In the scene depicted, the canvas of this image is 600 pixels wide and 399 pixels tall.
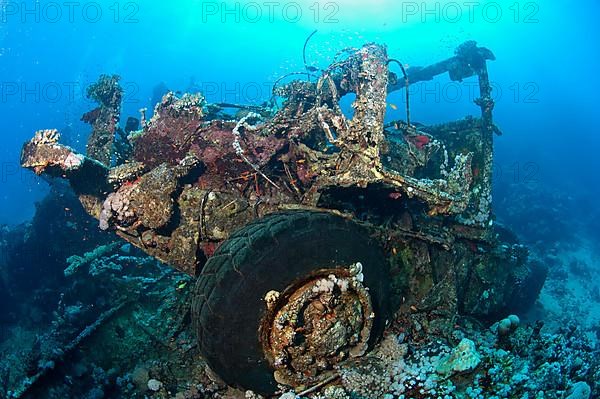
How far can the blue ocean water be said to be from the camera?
292ft

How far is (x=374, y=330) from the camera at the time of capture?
3.38 meters

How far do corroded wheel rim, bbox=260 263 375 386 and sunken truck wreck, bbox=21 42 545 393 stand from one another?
0.04ft

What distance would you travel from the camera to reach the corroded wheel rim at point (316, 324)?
9.70 ft

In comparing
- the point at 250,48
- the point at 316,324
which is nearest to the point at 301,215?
the point at 316,324

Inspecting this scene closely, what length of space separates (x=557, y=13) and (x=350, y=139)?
123059 millimetres

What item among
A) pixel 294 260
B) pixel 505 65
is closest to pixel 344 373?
pixel 294 260

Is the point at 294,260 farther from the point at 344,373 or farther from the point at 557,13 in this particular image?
the point at 557,13

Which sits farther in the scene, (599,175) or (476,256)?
(599,175)

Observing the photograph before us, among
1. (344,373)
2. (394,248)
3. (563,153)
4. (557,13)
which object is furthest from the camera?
(557,13)

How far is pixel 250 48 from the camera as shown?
429 feet
